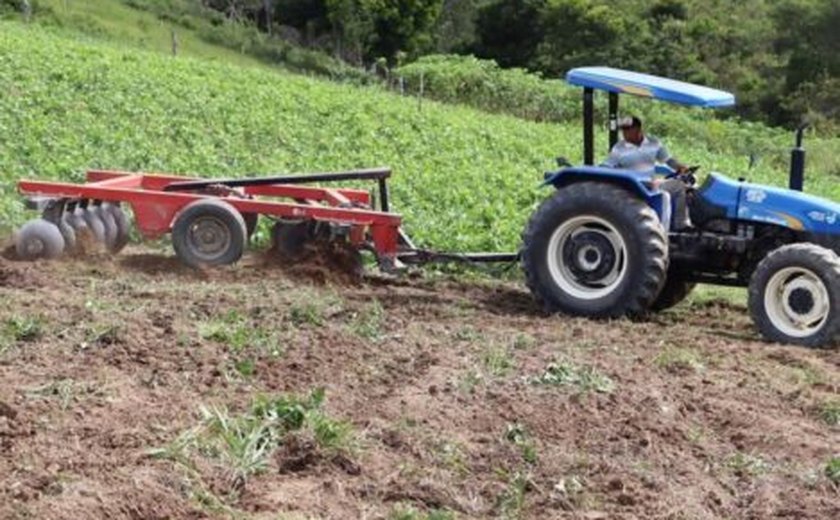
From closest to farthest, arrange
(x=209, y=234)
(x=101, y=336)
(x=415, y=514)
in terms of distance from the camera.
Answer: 1. (x=415, y=514)
2. (x=101, y=336)
3. (x=209, y=234)

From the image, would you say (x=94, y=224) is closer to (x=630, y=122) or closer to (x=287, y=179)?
(x=287, y=179)

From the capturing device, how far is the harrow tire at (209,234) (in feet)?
32.2

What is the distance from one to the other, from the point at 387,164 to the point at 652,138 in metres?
7.23

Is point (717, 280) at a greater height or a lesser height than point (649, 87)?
lesser

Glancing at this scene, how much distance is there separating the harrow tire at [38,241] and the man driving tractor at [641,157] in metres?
4.19

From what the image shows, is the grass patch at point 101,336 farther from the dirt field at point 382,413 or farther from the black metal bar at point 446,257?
the black metal bar at point 446,257

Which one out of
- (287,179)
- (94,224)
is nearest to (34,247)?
(94,224)

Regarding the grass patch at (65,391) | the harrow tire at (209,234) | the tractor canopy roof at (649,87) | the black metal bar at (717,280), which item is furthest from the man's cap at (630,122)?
the grass patch at (65,391)

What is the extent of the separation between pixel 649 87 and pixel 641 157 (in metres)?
0.64

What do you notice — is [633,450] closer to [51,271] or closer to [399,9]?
[51,271]

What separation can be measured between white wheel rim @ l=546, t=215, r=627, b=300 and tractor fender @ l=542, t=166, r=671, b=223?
32 cm

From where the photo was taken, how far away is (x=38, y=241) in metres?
9.80

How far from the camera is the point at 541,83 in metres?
36.7

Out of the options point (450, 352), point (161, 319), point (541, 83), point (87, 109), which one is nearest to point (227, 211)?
point (161, 319)
